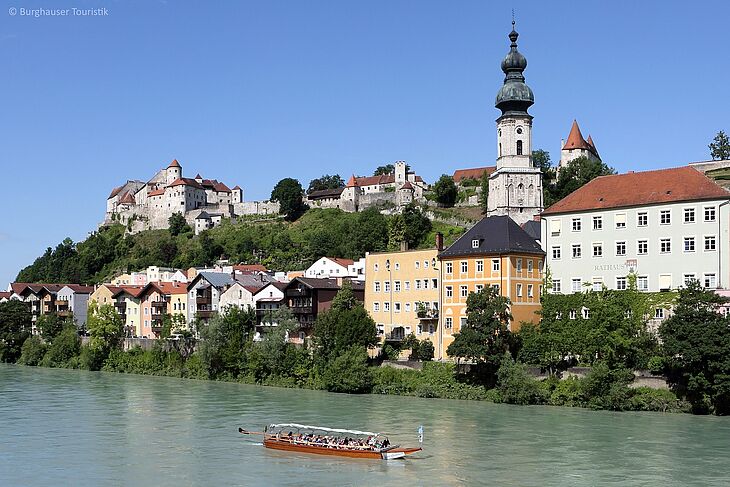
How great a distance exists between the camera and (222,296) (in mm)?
85062

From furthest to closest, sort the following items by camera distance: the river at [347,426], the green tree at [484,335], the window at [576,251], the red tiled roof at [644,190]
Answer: the window at [576,251]
the red tiled roof at [644,190]
the green tree at [484,335]
the river at [347,426]

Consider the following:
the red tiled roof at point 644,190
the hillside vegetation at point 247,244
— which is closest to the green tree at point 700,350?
the red tiled roof at point 644,190

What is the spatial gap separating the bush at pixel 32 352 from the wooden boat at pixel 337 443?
5563cm

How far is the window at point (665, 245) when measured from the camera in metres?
55.5

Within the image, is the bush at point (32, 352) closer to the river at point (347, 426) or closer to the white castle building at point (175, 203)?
the river at point (347, 426)

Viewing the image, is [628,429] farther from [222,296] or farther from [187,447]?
[222,296]

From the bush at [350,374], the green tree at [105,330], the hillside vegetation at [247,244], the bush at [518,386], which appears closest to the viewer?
the bush at [518,386]

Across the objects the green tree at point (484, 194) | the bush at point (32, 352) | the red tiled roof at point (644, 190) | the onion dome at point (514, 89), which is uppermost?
the onion dome at point (514, 89)

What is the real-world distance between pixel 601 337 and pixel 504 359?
5.58m

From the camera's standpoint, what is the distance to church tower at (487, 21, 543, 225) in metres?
90.9

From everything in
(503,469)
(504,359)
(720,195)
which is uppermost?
(720,195)

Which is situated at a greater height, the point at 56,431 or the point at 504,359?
the point at 504,359

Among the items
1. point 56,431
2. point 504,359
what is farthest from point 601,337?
point 56,431

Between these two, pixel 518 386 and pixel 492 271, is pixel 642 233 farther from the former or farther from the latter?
pixel 518 386
